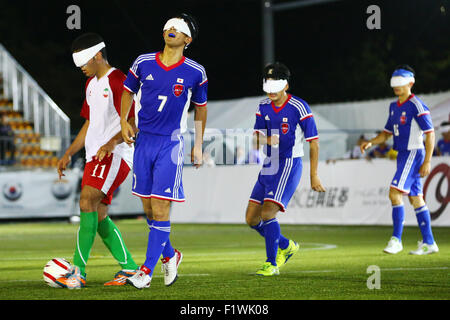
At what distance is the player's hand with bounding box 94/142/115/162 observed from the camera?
855 cm

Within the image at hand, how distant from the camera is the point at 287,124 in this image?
398 inches

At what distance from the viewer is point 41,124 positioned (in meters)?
31.1

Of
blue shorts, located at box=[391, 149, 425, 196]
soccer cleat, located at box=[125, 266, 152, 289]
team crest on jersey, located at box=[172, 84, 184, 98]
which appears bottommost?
soccer cleat, located at box=[125, 266, 152, 289]

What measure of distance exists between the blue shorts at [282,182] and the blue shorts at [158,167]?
1.84 m

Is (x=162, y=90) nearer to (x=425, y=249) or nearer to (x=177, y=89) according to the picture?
(x=177, y=89)

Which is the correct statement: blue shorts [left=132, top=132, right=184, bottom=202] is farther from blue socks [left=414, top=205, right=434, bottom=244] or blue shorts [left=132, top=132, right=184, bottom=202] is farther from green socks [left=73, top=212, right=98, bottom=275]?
blue socks [left=414, top=205, right=434, bottom=244]

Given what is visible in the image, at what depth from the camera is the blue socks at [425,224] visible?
508 inches

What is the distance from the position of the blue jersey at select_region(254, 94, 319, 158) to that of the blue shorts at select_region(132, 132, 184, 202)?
187cm

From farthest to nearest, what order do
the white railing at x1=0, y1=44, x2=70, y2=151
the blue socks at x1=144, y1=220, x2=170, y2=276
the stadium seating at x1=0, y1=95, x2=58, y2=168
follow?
1. the white railing at x1=0, y1=44, x2=70, y2=151
2. the stadium seating at x1=0, y1=95, x2=58, y2=168
3. the blue socks at x1=144, y1=220, x2=170, y2=276

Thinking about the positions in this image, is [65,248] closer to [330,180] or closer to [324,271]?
[324,271]

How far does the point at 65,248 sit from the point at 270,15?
1289 cm

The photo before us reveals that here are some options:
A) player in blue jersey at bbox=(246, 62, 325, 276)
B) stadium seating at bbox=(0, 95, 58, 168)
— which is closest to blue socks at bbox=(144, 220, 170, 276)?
player in blue jersey at bbox=(246, 62, 325, 276)
